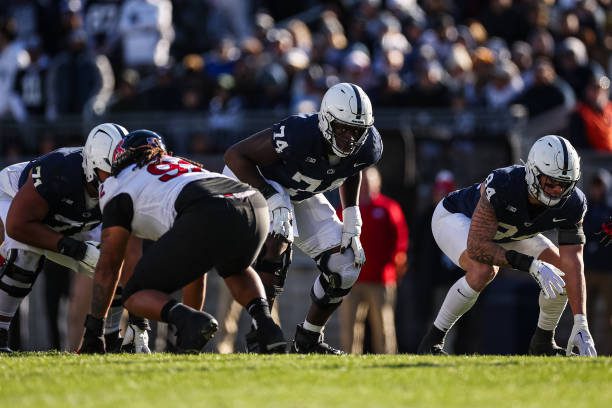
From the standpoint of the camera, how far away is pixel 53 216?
432 inches

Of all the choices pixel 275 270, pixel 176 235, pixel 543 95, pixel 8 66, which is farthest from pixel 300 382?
pixel 8 66

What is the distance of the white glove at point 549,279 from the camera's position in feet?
32.4

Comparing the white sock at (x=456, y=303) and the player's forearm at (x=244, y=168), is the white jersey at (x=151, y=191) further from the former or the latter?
the white sock at (x=456, y=303)

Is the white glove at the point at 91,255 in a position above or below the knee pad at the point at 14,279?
above

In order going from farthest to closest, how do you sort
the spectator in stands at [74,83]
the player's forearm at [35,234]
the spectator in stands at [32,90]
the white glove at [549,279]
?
1. the spectator in stands at [32,90]
2. the spectator in stands at [74,83]
3. the player's forearm at [35,234]
4. the white glove at [549,279]

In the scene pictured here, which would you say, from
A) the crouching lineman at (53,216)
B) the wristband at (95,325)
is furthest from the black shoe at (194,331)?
the crouching lineman at (53,216)

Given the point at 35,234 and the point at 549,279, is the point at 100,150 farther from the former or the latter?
the point at 549,279

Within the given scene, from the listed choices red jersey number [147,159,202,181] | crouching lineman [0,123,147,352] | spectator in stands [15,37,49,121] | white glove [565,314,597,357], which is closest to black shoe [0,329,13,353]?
crouching lineman [0,123,147,352]

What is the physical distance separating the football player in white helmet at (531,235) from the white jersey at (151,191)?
2.43 m

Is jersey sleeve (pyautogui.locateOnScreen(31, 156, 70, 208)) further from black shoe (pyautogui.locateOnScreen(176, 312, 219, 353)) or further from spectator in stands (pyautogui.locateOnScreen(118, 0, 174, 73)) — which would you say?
spectator in stands (pyautogui.locateOnScreen(118, 0, 174, 73))

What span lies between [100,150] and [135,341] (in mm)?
1503

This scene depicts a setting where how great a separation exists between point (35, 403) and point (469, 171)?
353 inches

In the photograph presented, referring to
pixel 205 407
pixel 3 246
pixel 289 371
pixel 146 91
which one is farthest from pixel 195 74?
pixel 205 407

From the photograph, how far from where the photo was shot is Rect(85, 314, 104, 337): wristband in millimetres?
9383
